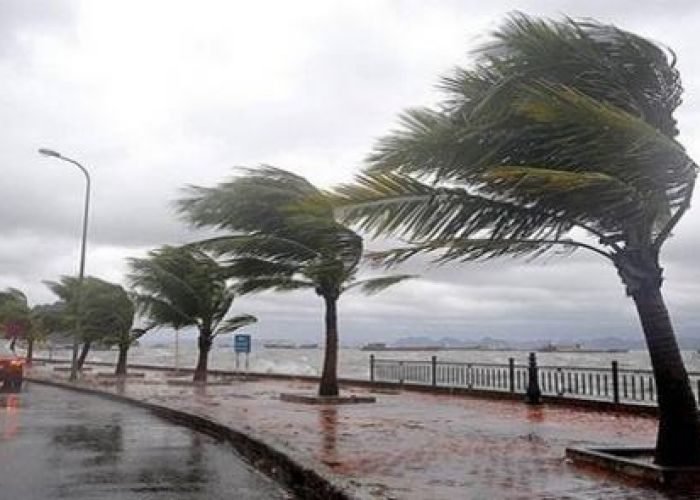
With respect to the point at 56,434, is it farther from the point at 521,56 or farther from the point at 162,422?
the point at 521,56

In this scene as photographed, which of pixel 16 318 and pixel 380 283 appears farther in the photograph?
pixel 16 318

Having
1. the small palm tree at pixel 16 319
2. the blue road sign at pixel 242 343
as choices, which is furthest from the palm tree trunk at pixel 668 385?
the small palm tree at pixel 16 319

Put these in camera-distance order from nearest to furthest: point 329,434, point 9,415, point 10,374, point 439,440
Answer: point 439,440 → point 329,434 → point 9,415 → point 10,374

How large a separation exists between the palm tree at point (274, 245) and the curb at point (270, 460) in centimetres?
436

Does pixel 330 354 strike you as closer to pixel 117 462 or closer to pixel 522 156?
pixel 117 462

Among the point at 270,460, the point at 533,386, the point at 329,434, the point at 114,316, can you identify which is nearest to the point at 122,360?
the point at 114,316

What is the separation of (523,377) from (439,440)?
53.1 ft

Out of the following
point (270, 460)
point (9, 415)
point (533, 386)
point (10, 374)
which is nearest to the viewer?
point (270, 460)

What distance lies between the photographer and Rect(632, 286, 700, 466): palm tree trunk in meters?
9.12

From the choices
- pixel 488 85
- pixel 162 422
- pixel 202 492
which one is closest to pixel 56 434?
pixel 162 422

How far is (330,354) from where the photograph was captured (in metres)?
21.6

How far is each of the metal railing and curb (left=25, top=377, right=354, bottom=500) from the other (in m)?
8.11

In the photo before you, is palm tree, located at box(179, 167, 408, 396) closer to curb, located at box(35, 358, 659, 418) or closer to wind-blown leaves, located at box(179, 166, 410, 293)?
wind-blown leaves, located at box(179, 166, 410, 293)

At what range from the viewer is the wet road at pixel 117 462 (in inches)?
347
